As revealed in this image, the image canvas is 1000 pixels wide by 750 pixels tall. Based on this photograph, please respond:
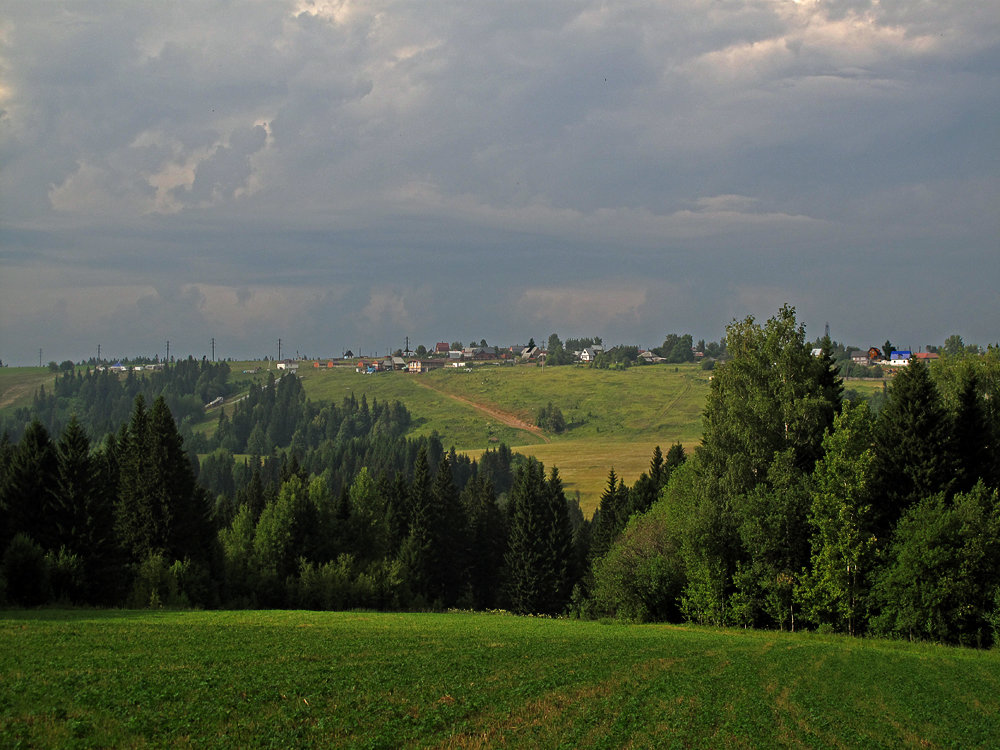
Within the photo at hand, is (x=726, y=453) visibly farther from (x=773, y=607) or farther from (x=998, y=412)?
(x=998, y=412)

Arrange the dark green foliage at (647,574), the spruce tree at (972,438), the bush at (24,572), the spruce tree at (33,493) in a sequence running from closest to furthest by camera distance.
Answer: the bush at (24,572) → the spruce tree at (972,438) → the spruce tree at (33,493) → the dark green foliage at (647,574)

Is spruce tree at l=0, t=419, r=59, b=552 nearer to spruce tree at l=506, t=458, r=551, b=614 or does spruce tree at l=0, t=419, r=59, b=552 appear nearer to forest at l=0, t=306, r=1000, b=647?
forest at l=0, t=306, r=1000, b=647

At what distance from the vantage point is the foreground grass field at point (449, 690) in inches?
753

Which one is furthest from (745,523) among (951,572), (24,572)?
(24,572)

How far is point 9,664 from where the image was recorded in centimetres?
2331

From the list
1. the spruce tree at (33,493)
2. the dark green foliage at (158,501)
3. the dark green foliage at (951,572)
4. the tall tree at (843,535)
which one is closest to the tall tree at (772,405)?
the tall tree at (843,535)

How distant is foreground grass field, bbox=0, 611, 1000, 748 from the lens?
753 inches

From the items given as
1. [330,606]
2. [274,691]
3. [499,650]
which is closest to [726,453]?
[499,650]

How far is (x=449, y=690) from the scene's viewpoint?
968 inches

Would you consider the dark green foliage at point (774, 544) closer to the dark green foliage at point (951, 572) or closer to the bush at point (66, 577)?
the dark green foliage at point (951, 572)

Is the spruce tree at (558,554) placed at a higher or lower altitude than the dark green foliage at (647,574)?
lower

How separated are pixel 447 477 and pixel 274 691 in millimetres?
72262

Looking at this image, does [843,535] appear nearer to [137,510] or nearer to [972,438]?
[972,438]

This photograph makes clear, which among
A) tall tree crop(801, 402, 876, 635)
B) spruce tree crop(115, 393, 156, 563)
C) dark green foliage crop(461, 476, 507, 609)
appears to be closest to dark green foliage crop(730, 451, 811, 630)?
tall tree crop(801, 402, 876, 635)
